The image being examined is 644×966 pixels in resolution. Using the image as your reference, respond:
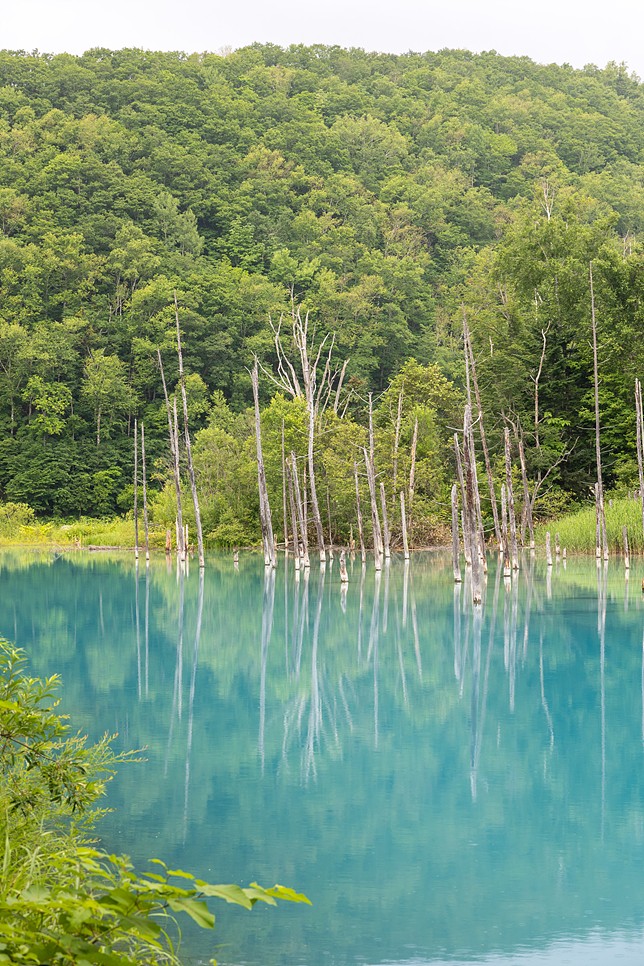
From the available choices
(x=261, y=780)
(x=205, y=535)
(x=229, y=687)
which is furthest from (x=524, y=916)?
(x=205, y=535)

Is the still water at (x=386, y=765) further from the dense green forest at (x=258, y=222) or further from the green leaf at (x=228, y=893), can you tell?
the dense green forest at (x=258, y=222)

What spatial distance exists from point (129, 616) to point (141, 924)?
2053cm

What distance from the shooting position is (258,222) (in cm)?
7844

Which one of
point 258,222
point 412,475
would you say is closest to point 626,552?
point 412,475

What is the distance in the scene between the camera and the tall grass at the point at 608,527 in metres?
33.8

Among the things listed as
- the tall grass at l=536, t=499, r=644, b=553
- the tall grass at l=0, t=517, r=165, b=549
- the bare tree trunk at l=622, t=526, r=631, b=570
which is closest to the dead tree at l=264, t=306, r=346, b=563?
the tall grass at l=536, t=499, r=644, b=553

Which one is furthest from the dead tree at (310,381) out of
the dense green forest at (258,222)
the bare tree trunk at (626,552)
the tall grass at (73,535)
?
the tall grass at (73,535)

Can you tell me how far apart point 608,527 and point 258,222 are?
49.0m

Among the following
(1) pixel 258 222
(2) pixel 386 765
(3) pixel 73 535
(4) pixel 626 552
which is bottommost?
(3) pixel 73 535

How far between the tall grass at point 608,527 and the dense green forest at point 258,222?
37.4 ft

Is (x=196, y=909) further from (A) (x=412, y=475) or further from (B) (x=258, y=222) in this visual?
(B) (x=258, y=222)

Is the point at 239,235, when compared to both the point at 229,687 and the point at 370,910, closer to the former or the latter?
the point at 229,687

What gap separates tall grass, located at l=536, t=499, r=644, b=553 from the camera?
33.8 meters

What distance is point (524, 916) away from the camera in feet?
21.8
